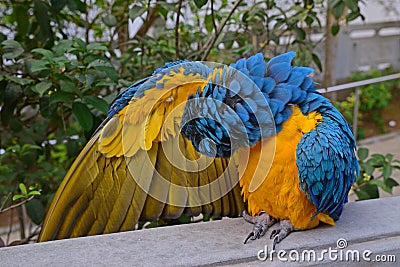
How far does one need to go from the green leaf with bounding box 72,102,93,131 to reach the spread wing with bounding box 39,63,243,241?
200 mm

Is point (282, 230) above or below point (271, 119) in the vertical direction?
below

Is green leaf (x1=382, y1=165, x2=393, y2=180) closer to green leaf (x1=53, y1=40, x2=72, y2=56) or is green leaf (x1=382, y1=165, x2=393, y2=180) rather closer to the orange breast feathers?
the orange breast feathers

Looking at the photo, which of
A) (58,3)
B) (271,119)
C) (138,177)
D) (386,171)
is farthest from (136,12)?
(386,171)

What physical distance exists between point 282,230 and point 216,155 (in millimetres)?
176

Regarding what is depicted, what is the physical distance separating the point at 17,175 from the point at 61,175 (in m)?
0.14

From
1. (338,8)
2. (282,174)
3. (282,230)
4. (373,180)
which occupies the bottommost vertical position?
(373,180)

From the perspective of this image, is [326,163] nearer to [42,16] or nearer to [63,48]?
[63,48]

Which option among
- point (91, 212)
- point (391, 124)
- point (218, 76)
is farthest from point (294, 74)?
point (391, 124)

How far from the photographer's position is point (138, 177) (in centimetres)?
104

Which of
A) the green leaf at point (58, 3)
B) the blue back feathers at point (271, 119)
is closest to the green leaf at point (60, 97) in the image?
the green leaf at point (58, 3)

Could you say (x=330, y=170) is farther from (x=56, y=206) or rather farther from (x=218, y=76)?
(x=56, y=206)

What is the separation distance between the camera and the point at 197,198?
110 cm

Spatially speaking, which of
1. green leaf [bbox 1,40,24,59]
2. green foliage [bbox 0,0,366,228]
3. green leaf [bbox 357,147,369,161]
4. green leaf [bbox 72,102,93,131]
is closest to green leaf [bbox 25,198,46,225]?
green foliage [bbox 0,0,366,228]

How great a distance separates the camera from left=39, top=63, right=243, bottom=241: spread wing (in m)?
0.97
